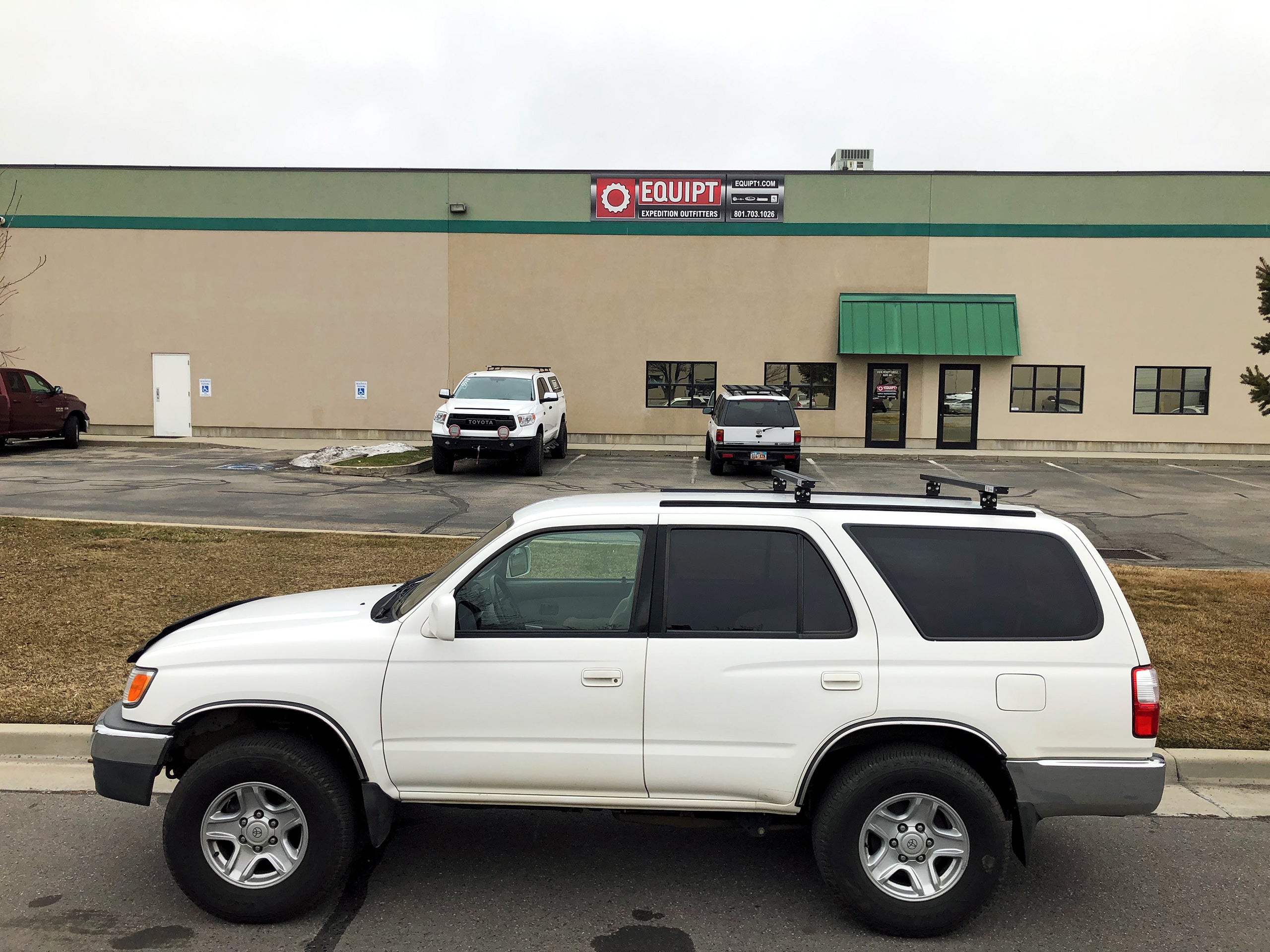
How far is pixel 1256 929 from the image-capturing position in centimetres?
413

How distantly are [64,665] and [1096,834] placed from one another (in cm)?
651

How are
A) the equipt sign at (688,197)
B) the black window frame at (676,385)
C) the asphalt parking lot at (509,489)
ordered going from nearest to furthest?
1. the asphalt parking lot at (509,489)
2. the equipt sign at (688,197)
3. the black window frame at (676,385)

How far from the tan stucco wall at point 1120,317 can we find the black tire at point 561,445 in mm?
10958

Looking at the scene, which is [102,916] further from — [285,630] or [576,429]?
[576,429]

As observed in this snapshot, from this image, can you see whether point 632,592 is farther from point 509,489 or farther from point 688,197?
point 688,197

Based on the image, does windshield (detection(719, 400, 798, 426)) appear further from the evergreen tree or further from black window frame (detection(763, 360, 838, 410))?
the evergreen tree

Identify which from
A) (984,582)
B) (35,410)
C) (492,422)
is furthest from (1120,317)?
(35,410)

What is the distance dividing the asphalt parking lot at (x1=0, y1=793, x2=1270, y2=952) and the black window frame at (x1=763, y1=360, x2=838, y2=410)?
24.4 m

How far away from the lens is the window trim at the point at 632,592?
4.16 m

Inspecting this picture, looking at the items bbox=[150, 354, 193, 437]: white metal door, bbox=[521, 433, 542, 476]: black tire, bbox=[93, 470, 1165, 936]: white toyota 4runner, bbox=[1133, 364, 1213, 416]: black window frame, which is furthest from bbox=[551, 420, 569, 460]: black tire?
bbox=[93, 470, 1165, 936]: white toyota 4runner

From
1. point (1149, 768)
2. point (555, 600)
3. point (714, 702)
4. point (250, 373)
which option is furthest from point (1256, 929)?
point (250, 373)

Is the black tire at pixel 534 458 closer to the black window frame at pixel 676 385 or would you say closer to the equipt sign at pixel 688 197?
the black window frame at pixel 676 385

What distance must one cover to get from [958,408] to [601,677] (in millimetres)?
26905

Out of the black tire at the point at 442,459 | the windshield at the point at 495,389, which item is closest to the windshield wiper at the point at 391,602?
the black tire at the point at 442,459
